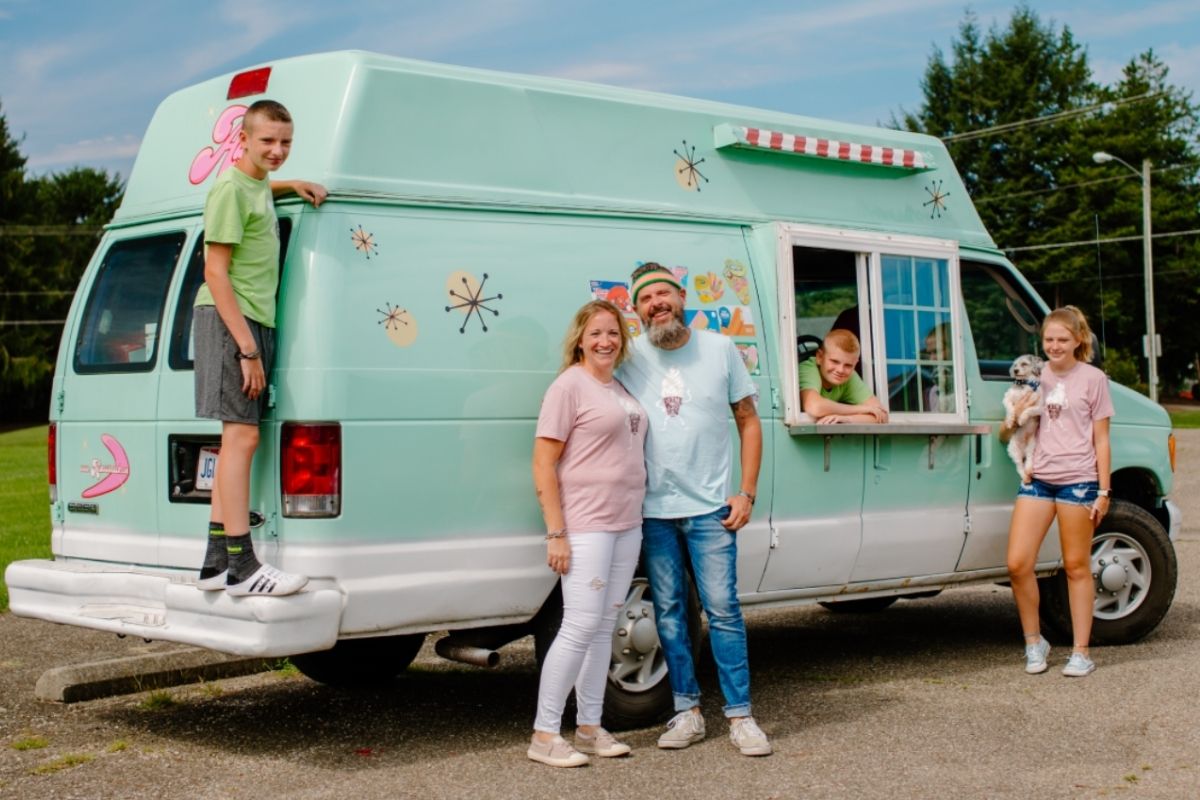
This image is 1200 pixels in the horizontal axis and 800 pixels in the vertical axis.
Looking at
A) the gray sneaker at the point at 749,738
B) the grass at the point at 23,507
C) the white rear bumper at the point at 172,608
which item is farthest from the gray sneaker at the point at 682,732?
the grass at the point at 23,507

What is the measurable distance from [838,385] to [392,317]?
248 centimetres

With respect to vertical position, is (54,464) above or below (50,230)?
below

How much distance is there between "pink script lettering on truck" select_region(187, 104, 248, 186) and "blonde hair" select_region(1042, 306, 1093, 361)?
415 cm

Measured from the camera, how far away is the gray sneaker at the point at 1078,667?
764cm

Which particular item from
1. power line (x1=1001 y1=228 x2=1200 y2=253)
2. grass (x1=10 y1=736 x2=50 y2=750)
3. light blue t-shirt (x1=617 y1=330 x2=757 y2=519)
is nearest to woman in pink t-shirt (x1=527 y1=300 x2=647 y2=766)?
light blue t-shirt (x1=617 y1=330 x2=757 y2=519)

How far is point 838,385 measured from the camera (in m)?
7.36

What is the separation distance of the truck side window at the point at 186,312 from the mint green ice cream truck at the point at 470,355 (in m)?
0.01

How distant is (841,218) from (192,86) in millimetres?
3167

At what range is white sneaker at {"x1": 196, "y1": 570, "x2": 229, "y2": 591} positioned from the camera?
561 centimetres

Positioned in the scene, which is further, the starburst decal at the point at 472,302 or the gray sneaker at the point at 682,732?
the gray sneaker at the point at 682,732

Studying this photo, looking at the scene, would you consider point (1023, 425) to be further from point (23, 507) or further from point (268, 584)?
point (23, 507)

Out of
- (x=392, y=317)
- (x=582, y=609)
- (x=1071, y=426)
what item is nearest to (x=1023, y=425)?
(x=1071, y=426)

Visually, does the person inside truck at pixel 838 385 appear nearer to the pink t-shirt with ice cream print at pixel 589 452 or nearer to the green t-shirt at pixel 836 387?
the green t-shirt at pixel 836 387

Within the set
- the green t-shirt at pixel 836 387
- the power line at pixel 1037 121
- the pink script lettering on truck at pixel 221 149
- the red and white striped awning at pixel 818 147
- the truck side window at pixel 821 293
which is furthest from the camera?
the power line at pixel 1037 121
